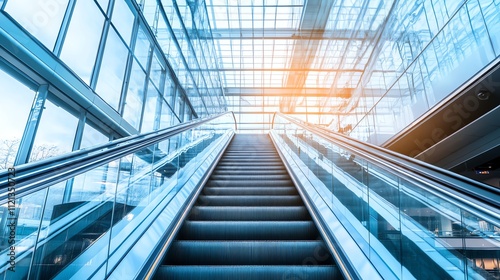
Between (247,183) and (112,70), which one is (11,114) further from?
(247,183)

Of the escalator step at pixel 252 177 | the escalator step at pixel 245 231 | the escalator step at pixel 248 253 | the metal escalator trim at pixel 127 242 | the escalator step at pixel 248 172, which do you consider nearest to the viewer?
the metal escalator trim at pixel 127 242

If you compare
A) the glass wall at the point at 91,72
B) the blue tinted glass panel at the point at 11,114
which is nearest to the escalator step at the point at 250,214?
the glass wall at the point at 91,72

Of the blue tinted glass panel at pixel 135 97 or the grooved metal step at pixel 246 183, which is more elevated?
the blue tinted glass panel at pixel 135 97

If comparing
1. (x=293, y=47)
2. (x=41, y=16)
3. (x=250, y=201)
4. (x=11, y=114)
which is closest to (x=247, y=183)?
(x=250, y=201)

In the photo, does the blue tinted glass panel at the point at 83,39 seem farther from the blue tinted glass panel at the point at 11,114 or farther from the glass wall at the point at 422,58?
the glass wall at the point at 422,58

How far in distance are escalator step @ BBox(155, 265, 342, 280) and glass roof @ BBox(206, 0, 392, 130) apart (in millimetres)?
10148

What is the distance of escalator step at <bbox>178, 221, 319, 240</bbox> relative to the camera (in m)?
2.86

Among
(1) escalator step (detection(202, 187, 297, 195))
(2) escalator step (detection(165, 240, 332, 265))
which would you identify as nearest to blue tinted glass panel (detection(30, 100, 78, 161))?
(1) escalator step (detection(202, 187, 297, 195))

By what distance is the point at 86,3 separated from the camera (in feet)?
17.2

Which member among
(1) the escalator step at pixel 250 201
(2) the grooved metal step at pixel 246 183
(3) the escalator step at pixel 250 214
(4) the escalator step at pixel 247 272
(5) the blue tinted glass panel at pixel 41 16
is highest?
(5) the blue tinted glass panel at pixel 41 16

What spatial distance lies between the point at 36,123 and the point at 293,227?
12.6 feet

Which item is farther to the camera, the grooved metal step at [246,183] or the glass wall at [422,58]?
the grooved metal step at [246,183]

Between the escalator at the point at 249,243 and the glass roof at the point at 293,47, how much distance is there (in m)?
9.22

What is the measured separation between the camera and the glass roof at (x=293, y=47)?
43.1 ft
